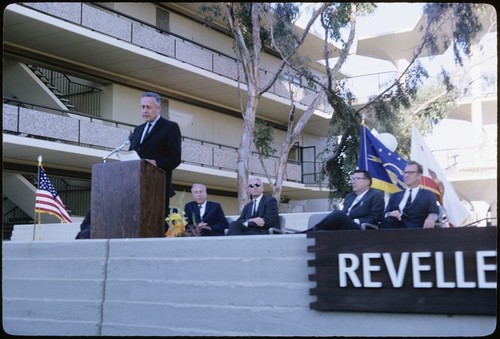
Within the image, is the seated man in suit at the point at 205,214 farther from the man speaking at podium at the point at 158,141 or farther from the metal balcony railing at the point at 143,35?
the metal balcony railing at the point at 143,35

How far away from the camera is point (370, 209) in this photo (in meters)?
8.58

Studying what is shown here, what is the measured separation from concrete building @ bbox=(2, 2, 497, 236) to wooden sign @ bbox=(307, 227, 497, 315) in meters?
14.5

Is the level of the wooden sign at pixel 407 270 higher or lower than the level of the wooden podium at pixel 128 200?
lower

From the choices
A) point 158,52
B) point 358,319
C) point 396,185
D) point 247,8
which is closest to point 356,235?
point 358,319

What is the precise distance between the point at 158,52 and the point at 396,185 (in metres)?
13.1

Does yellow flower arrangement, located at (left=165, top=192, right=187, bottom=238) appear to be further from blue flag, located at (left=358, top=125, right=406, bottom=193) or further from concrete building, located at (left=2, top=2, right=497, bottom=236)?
concrete building, located at (left=2, top=2, right=497, bottom=236)

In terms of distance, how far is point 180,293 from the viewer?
19.4 feet

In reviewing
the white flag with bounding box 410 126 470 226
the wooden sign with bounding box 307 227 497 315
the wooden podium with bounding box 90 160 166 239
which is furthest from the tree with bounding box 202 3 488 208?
the wooden sign with bounding box 307 227 497 315

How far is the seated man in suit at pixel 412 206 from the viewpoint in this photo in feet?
26.5

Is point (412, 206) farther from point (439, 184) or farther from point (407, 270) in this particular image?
point (407, 270)

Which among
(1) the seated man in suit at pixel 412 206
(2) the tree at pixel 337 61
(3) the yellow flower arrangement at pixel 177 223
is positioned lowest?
(3) the yellow flower arrangement at pixel 177 223

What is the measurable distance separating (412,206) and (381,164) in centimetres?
364

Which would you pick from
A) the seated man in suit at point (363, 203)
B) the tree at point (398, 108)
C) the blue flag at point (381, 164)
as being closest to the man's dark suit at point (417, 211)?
the seated man in suit at point (363, 203)

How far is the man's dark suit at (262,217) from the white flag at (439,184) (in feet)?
7.07
